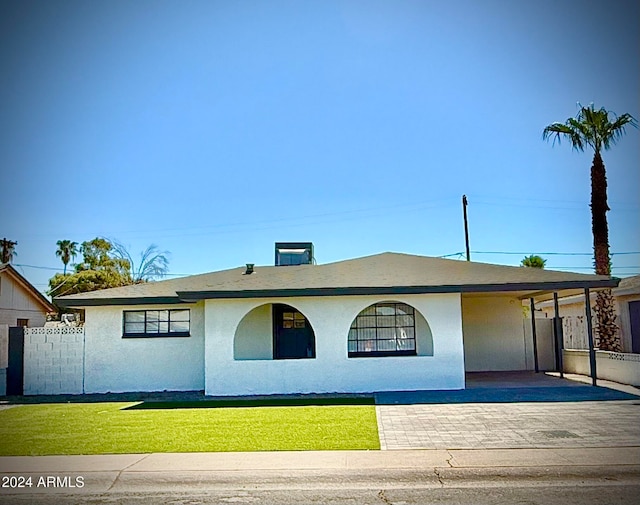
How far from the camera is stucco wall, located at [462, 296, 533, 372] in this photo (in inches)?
813

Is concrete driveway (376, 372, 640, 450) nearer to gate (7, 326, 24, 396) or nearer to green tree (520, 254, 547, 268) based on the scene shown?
gate (7, 326, 24, 396)

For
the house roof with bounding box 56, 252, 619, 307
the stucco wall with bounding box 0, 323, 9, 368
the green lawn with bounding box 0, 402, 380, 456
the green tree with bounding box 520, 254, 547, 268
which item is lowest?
the green lawn with bounding box 0, 402, 380, 456

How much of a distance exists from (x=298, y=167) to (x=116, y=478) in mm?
14725

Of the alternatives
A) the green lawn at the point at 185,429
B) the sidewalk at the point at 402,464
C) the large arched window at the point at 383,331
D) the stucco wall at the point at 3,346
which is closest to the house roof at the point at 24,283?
the stucco wall at the point at 3,346

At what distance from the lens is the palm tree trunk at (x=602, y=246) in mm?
18703

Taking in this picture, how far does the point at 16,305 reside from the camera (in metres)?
27.3

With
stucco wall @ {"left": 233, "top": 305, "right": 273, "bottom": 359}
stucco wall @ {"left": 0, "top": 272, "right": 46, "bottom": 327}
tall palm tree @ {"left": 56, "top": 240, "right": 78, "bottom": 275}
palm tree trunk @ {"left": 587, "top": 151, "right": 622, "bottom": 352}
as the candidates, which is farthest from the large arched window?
tall palm tree @ {"left": 56, "top": 240, "right": 78, "bottom": 275}

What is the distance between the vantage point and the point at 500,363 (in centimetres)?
2067

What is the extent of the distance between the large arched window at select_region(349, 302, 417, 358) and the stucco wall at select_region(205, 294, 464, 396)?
1.85 metres

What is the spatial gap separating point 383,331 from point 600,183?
8.13 m

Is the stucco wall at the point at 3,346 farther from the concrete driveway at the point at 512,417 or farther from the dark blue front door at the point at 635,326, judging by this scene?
the dark blue front door at the point at 635,326

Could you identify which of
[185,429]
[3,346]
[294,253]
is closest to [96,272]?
[3,346]

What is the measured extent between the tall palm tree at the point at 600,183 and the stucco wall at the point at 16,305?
2226 cm

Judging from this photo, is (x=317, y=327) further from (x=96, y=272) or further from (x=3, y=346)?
(x=96, y=272)
